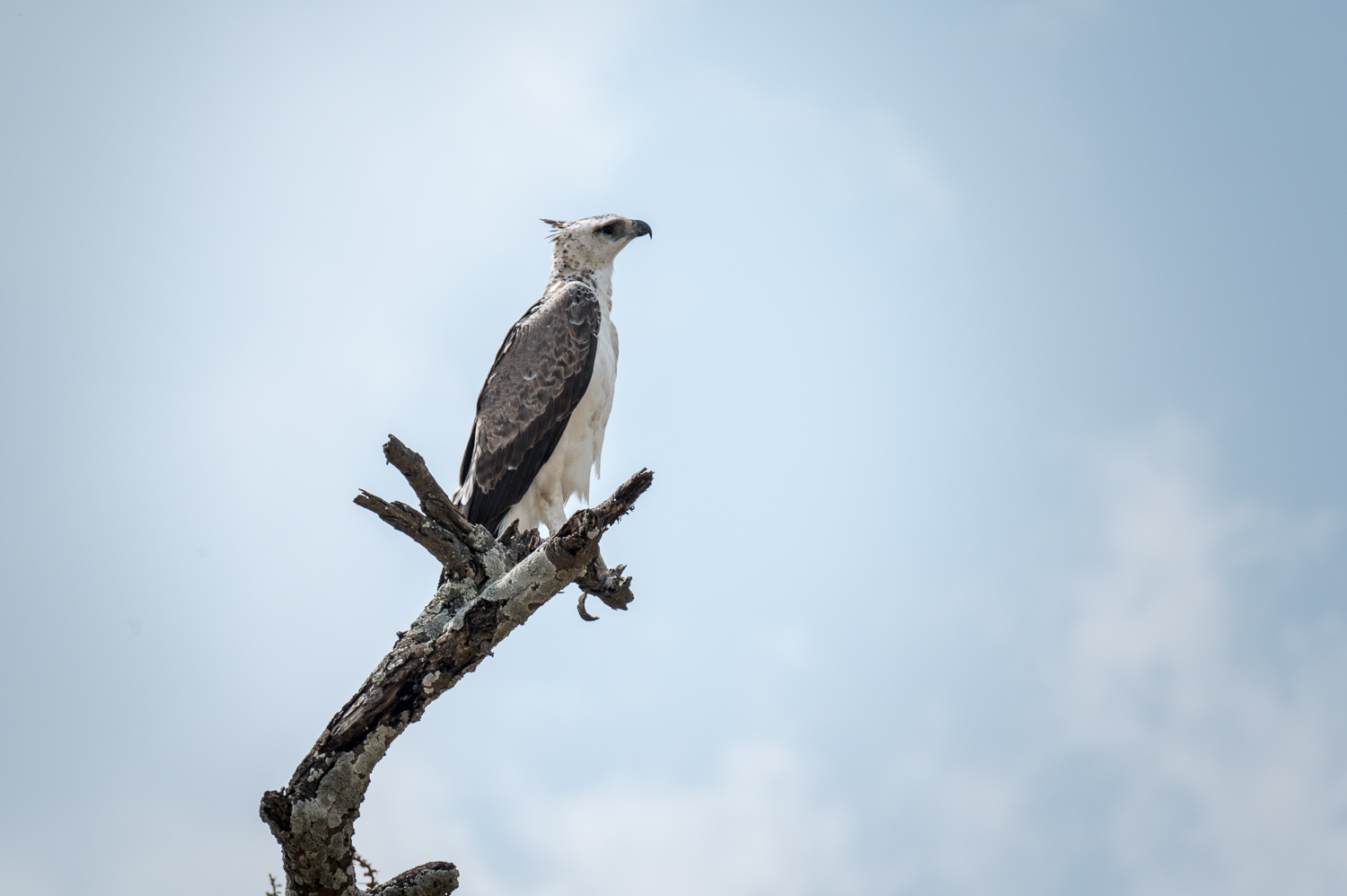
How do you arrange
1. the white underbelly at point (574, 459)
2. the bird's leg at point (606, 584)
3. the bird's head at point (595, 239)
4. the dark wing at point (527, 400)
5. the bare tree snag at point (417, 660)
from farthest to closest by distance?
the bird's head at point (595, 239), the white underbelly at point (574, 459), the dark wing at point (527, 400), the bird's leg at point (606, 584), the bare tree snag at point (417, 660)

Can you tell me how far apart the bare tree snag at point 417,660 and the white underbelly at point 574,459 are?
2830mm

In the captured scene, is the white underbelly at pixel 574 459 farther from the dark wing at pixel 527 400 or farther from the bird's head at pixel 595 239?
the bird's head at pixel 595 239

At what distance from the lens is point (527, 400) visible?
8336mm

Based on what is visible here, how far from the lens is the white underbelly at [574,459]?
8.52m

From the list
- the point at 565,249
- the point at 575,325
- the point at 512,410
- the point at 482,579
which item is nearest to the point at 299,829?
the point at 482,579

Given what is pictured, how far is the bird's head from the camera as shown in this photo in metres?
9.53

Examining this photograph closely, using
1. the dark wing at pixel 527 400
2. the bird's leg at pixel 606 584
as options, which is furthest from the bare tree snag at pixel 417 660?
the dark wing at pixel 527 400

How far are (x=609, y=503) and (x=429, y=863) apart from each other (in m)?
2.08

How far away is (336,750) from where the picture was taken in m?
4.88

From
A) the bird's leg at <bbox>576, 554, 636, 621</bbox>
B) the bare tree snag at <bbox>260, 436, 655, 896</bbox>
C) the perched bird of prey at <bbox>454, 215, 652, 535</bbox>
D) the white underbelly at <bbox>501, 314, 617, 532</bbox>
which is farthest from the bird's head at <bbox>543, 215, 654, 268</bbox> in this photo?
the bare tree snag at <bbox>260, 436, 655, 896</bbox>

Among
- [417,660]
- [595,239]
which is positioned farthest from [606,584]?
[595,239]

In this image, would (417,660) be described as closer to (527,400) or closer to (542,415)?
(542,415)

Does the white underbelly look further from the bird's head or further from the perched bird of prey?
the bird's head

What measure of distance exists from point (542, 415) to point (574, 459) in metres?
0.58
